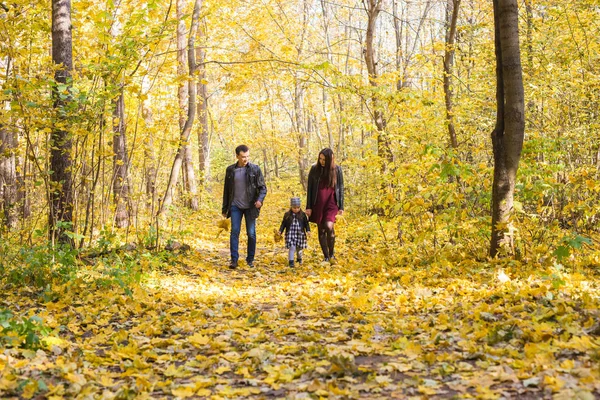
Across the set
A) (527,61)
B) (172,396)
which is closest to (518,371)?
(172,396)

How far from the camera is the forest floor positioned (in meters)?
3.37

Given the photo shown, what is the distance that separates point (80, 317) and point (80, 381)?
1.95 m

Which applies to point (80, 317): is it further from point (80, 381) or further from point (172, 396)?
point (172, 396)

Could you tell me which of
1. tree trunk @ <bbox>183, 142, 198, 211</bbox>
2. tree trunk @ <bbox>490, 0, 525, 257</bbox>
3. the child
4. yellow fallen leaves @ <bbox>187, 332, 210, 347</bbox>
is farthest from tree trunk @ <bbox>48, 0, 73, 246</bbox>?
tree trunk @ <bbox>183, 142, 198, 211</bbox>

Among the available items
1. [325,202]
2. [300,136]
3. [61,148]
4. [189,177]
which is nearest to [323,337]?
[325,202]

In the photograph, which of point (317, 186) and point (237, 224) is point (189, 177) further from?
point (317, 186)

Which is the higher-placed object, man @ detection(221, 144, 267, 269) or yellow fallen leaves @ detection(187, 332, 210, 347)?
man @ detection(221, 144, 267, 269)

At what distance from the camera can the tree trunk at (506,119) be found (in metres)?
6.42

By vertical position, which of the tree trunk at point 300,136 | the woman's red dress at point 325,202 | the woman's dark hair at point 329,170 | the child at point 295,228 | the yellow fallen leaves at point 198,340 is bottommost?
the yellow fallen leaves at point 198,340

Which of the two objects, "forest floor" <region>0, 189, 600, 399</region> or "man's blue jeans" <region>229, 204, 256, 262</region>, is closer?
"forest floor" <region>0, 189, 600, 399</region>

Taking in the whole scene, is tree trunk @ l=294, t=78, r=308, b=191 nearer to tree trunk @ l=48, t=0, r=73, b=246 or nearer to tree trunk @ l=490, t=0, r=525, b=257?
tree trunk @ l=48, t=0, r=73, b=246

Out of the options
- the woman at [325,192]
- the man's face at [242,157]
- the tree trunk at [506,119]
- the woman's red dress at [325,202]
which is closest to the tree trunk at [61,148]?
the man's face at [242,157]

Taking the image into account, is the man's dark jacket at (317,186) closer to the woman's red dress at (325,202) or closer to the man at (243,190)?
the woman's red dress at (325,202)

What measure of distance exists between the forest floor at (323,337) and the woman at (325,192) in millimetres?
1519
